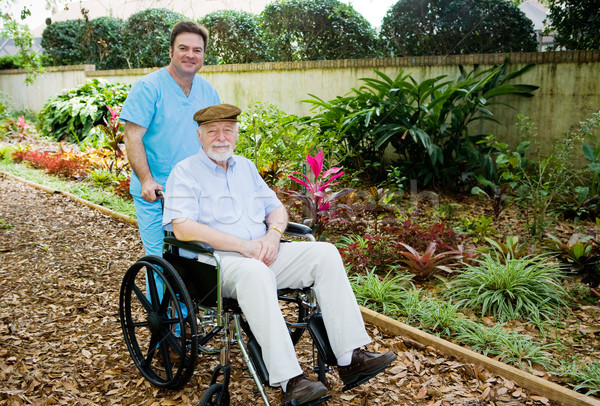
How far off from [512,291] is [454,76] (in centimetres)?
309

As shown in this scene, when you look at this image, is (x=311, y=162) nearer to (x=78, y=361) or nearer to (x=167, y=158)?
(x=167, y=158)

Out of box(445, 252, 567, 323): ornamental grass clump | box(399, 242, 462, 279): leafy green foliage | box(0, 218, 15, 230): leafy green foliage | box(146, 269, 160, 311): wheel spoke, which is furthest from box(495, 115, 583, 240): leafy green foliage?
box(0, 218, 15, 230): leafy green foliage

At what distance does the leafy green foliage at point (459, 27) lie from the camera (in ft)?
20.1

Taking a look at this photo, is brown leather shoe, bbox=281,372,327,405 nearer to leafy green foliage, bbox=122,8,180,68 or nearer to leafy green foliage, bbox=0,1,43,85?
leafy green foliage, bbox=0,1,43,85

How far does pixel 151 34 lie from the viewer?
437 inches

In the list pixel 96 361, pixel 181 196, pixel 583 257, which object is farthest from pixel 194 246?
pixel 583 257

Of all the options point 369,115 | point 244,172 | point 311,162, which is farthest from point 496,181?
point 244,172

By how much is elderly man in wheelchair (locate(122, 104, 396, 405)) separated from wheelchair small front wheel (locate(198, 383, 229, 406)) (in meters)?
0.21

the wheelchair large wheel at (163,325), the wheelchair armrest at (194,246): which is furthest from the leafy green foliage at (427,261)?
the wheelchair armrest at (194,246)

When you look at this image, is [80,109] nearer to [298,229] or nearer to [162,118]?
[162,118]

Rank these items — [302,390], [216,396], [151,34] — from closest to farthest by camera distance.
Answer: [302,390] < [216,396] < [151,34]

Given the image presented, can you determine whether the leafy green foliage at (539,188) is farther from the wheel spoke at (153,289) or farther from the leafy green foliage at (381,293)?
the wheel spoke at (153,289)

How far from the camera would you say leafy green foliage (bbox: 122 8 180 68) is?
1096cm

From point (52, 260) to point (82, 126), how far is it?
20.0 feet
